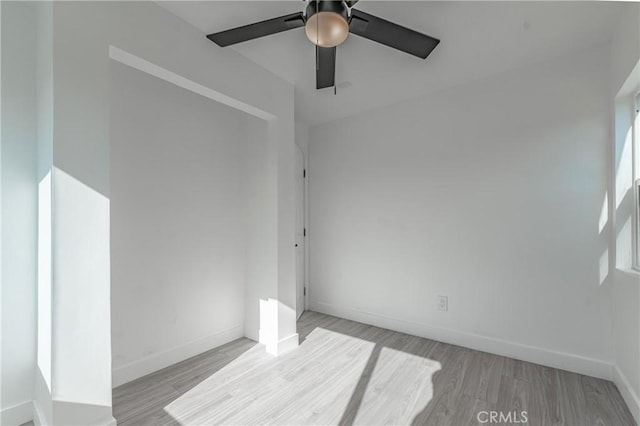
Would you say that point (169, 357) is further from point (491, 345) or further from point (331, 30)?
point (491, 345)

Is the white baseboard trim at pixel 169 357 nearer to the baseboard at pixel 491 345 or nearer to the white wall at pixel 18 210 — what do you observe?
the white wall at pixel 18 210

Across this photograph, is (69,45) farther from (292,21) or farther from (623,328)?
(623,328)

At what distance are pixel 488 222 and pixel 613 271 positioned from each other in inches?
34.4

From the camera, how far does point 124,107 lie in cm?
219

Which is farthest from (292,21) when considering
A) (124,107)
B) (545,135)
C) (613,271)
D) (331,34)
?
(613,271)

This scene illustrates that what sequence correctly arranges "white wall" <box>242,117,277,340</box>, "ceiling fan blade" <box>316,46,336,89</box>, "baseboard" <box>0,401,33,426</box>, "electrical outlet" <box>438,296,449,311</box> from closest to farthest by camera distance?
"baseboard" <box>0,401,33,426</box> → "ceiling fan blade" <box>316,46,336,89</box> → "white wall" <box>242,117,277,340</box> → "electrical outlet" <box>438,296,449,311</box>

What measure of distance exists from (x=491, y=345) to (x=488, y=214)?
3.86ft

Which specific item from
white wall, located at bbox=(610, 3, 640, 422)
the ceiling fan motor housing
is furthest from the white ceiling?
the ceiling fan motor housing

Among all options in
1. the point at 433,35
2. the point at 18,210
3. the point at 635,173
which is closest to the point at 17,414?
the point at 18,210

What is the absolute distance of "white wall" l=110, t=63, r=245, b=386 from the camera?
7.12ft

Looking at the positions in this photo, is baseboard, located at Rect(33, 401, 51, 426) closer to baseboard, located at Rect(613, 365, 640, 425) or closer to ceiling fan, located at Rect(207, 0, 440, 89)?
ceiling fan, located at Rect(207, 0, 440, 89)

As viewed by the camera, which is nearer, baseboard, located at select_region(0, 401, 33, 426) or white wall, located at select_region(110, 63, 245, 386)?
baseboard, located at select_region(0, 401, 33, 426)

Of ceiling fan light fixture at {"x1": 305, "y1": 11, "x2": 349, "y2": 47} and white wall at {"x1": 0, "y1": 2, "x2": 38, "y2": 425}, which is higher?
ceiling fan light fixture at {"x1": 305, "y1": 11, "x2": 349, "y2": 47}

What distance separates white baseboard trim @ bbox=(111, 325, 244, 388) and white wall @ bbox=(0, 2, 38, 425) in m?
0.49
